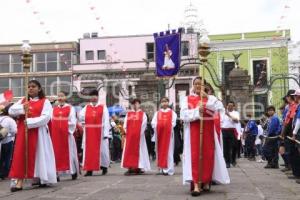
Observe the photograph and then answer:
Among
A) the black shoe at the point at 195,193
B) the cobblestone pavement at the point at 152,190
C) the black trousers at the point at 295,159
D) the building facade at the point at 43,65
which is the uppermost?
the building facade at the point at 43,65

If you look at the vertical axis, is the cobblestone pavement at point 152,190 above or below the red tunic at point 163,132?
below

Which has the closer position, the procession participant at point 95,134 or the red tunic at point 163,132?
the procession participant at point 95,134

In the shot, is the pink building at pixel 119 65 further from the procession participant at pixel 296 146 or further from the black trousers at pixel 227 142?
the procession participant at pixel 296 146

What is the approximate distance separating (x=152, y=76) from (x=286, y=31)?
61.6 ft

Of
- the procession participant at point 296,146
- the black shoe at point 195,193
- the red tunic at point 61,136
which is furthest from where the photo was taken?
the red tunic at point 61,136

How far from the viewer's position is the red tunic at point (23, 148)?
9.16 meters

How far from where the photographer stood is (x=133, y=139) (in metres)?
13.5

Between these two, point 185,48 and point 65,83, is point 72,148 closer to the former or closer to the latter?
point 185,48

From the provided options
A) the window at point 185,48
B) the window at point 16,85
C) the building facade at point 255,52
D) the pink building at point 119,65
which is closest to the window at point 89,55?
the pink building at point 119,65

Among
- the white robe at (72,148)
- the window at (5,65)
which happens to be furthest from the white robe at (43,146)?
the window at (5,65)

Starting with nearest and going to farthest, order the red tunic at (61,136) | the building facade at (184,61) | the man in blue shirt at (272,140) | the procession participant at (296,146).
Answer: the procession participant at (296,146) → the red tunic at (61,136) → the man in blue shirt at (272,140) → the building facade at (184,61)

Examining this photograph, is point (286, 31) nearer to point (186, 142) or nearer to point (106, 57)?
point (106, 57)

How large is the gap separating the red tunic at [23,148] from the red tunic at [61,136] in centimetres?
189

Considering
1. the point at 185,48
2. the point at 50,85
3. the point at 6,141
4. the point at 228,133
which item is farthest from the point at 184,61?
the point at 6,141
